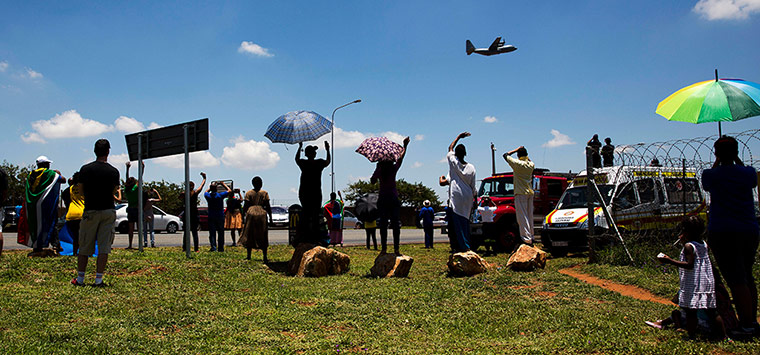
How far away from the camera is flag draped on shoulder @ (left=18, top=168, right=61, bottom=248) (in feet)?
30.7

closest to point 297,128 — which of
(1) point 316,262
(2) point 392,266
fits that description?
(1) point 316,262

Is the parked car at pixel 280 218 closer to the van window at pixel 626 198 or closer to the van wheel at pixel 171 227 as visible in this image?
the van wheel at pixel 171 227

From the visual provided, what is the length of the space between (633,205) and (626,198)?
0.27 metres

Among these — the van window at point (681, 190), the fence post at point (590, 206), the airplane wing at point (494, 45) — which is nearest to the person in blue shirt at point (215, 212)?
the fence post at point (590, 206)

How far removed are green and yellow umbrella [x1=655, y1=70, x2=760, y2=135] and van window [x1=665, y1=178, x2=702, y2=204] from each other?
4.34 metres

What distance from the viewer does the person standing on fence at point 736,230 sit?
15.9 ft

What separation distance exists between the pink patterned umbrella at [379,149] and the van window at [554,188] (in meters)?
8.15

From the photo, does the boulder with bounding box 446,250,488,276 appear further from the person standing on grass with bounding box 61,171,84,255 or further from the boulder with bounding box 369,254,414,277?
the person standing on grass with bounding box 61,171,84,255

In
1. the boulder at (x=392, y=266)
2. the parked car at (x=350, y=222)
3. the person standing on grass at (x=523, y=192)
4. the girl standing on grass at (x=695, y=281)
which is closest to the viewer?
the girl standing on grass at (x=695, y=281)

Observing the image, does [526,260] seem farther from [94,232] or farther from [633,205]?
[94,232]

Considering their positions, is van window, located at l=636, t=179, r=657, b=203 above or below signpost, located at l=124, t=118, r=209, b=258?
below

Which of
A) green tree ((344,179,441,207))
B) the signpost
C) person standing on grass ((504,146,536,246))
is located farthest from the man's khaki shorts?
green tree ((344,179,441,207))

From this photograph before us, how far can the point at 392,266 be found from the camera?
8.69 meters

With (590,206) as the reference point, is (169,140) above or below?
above
